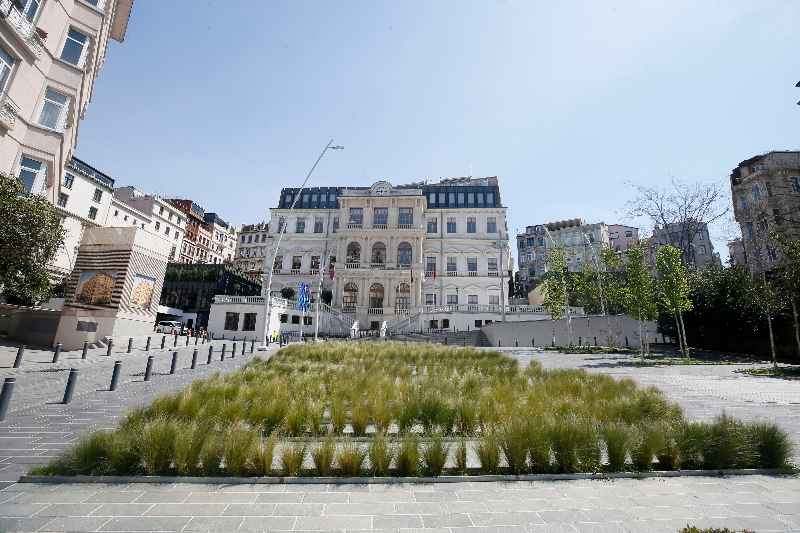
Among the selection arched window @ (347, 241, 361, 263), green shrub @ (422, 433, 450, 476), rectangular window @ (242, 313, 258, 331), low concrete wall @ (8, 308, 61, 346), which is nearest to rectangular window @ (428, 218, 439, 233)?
arched window @ (347, 241, 361, 263)

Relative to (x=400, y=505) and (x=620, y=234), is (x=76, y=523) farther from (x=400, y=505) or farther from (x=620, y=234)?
(x=620, y=234)

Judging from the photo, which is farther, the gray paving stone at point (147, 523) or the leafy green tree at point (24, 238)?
the leafy green tree at point (24, 238)

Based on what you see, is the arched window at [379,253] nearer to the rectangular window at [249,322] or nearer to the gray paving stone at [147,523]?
the rectangular window at [249,322]

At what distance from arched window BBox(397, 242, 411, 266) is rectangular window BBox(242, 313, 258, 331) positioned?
18682mm

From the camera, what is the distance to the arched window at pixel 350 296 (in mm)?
43469

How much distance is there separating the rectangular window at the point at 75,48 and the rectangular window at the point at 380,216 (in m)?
31.7

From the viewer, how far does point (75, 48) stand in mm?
17828

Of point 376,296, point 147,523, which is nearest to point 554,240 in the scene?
point 376,296

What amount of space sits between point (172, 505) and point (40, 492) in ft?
4.58

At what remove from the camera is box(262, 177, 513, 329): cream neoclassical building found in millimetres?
43375

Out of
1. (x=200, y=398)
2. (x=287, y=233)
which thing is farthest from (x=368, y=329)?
(x=200, y=398)

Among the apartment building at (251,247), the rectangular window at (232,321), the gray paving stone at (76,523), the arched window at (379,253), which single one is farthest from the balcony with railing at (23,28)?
the apartment building at (251,247)

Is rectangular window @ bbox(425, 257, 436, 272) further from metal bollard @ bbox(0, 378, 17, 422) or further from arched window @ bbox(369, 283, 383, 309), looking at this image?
metal bollard @ bbox(0, 378, 17, 422)

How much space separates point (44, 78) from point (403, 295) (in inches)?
1350
